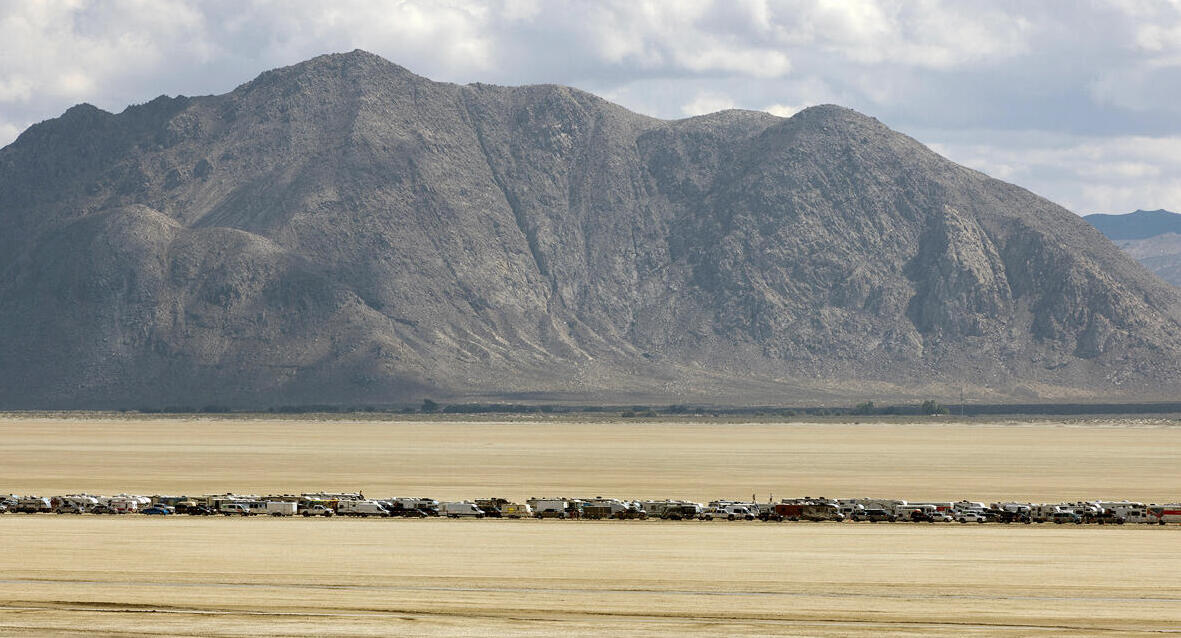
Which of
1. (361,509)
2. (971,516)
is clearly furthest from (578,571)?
(971,516)

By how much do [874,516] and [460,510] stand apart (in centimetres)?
1712

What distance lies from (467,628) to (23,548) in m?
21.4

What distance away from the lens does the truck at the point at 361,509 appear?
68.8m

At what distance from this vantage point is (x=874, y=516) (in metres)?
68.3

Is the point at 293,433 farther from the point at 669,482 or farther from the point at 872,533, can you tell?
the point at 872,533

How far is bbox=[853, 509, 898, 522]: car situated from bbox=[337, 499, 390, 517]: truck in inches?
764

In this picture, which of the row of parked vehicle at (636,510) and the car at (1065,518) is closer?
the car at (1065,518)

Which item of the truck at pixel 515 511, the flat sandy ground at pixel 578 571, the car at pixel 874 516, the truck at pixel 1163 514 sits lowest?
the flat sandy ground at pixel 578 571

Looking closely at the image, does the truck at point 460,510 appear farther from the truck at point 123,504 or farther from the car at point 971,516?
the car at point 971,516

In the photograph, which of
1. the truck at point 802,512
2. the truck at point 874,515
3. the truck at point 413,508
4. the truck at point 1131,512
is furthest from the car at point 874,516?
the truck at point 413,508

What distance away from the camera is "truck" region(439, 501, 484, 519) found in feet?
225

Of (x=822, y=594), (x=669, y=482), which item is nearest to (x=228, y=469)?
(x=669, y=482)

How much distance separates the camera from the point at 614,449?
141750 millimetres

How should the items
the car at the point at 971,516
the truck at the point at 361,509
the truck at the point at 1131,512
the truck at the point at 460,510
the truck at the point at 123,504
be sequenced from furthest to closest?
the truck at the point at 123,504
the truck at the point at 361,509
the truck at the point at 460,510
the truck at the point at 1131,512
the car at the point at 971,516
